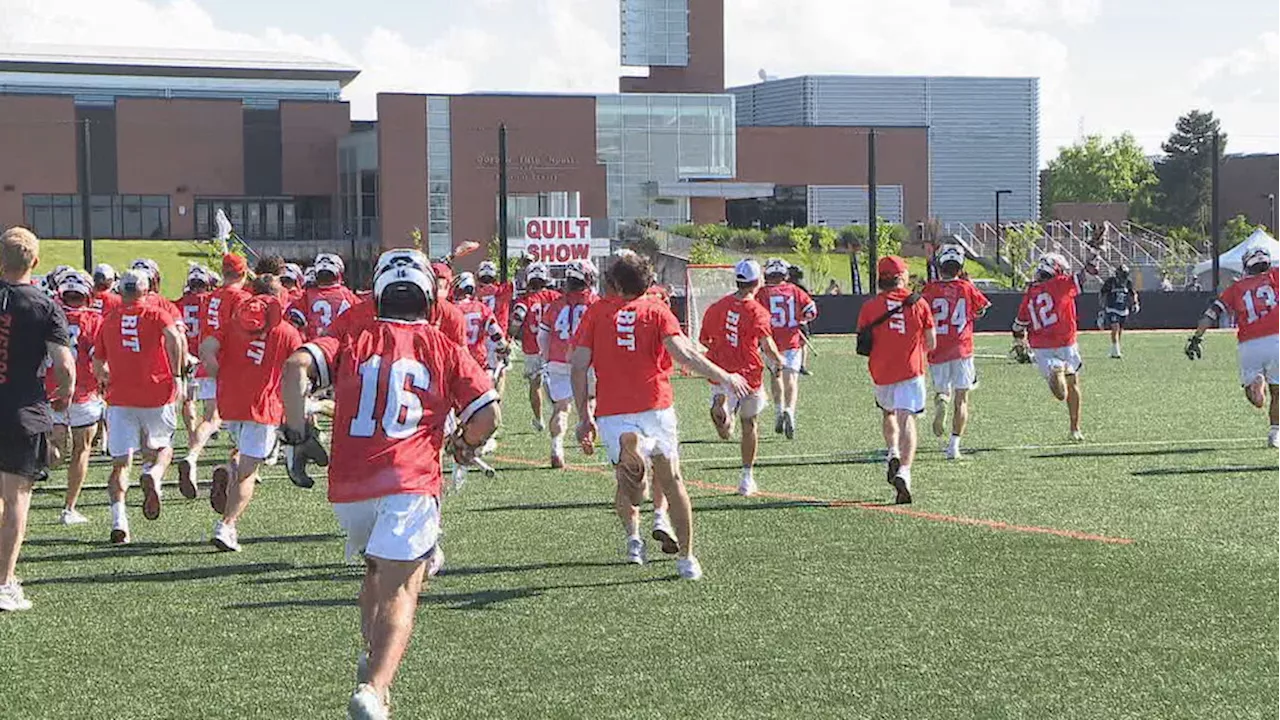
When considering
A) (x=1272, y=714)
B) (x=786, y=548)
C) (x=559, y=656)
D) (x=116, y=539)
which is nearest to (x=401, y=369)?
(x=559, y=656)

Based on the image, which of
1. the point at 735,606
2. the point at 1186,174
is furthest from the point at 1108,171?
the point at 735,606

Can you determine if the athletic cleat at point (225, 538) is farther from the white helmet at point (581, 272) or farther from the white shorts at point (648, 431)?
the white helmet at point (581, 272)

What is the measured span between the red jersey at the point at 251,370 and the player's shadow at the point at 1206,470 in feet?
25.3

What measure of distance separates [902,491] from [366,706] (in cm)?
816

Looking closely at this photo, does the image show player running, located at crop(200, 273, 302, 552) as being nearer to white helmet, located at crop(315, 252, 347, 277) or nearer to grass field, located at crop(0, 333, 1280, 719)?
grass field, located at crop(0, 333, 1280, 719)

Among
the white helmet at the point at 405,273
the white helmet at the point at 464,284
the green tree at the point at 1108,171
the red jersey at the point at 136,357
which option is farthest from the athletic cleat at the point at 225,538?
the green tree at the point at 1108,171

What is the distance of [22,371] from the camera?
9547 mm

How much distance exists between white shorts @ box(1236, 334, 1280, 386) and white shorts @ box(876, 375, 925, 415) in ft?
15.3

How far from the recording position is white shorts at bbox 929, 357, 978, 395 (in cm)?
1745

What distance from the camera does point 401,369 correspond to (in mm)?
6633

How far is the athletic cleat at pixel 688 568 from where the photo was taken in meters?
10.5

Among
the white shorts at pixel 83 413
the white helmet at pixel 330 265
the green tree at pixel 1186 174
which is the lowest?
the white shorts at pixel 83 413

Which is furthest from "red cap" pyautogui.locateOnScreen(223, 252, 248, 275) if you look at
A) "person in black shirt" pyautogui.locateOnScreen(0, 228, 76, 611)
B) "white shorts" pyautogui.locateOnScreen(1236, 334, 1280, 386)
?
"white shorts" pyautogui.locateOnScreen(1236, 334, 1280, 386)

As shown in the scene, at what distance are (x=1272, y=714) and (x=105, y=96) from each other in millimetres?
105487
